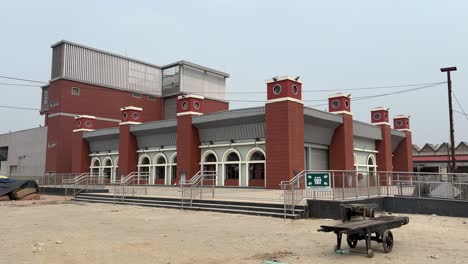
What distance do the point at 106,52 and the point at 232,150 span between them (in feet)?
85.5

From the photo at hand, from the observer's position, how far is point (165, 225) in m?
14.0

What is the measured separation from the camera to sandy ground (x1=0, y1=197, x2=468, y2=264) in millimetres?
8656

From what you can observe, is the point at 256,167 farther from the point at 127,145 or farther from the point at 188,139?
the point at 127,145

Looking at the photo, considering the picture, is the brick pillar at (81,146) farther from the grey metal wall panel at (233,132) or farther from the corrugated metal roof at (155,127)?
the grey metal wall panel at (233,132)

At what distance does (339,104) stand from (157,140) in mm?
16054

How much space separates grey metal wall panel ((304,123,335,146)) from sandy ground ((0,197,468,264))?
13508 mm

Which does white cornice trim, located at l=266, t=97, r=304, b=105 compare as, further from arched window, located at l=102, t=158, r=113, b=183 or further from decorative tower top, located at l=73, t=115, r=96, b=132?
decorative tower top, located at l=73, t=115, r=96, b=132

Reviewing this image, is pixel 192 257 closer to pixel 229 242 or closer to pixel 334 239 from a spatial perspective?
pixel 229 242

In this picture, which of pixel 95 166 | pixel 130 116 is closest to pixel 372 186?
pixel 130 116

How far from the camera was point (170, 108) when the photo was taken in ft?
178

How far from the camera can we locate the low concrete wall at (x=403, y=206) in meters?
15.0

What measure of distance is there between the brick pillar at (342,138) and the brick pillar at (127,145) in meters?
18.1

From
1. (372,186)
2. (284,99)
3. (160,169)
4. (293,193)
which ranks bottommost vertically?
(293,193)

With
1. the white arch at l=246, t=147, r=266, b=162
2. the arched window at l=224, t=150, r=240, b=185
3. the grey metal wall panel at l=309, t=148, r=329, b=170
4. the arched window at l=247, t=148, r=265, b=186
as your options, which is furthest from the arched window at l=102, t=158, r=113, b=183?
the grey metal wall panel at l=309, t=148, r=329, b=170
